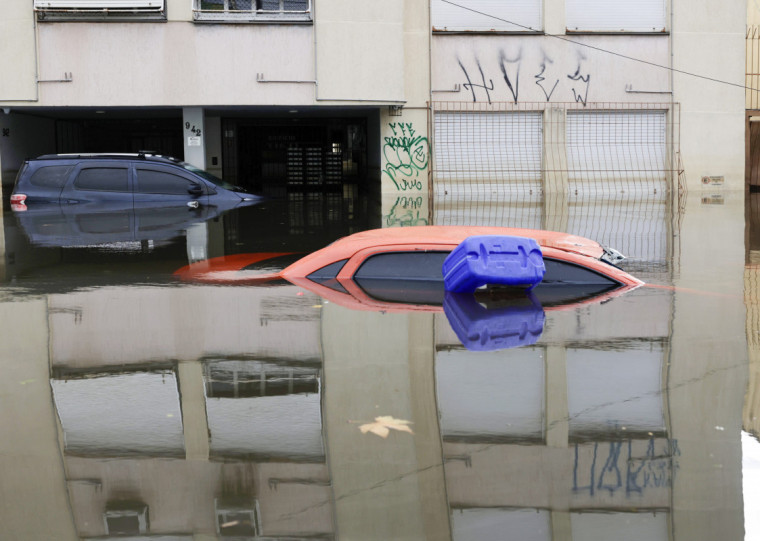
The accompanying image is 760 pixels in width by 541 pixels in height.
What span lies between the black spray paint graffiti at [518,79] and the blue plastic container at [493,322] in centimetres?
1629

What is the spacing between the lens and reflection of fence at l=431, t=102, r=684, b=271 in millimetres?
25328

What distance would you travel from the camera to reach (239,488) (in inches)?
179

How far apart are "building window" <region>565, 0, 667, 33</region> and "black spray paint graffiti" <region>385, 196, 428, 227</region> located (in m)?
6.09

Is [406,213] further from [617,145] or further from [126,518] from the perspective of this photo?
[126,518]

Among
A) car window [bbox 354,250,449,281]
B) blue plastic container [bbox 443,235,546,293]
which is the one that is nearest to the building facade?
car window [bbox 354,250,449,281]

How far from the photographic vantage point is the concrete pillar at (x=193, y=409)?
16.8 ft

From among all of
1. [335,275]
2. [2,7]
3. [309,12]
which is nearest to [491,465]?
[335,275]

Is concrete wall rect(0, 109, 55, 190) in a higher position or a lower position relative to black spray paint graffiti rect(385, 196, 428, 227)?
higher

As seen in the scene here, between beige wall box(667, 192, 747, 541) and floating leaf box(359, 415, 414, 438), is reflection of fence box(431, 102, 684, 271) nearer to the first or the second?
beige wall box(667, 192, 747, 541)

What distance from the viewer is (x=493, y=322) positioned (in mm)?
8273

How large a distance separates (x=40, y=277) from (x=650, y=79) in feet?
60.3

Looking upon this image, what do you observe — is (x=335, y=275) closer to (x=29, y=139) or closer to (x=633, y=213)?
(x=633, y=213)

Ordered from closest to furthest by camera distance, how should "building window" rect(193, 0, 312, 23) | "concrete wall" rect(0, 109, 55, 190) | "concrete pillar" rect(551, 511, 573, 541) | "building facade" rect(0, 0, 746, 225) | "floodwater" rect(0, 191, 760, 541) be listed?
"concrete pillar" rect(551, 511, 573, 541), "floodwater" rect(0, 191, 760, 541), "building facade" rect(0, 0, 746, 225), "building window" rect(193, 0, 312, 23), "concrete wall" rect(0, 109, 55, 190)

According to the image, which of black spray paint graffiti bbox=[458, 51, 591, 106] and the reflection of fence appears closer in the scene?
black spray paint graffiti bbox=[458, 51, 591, 106]
